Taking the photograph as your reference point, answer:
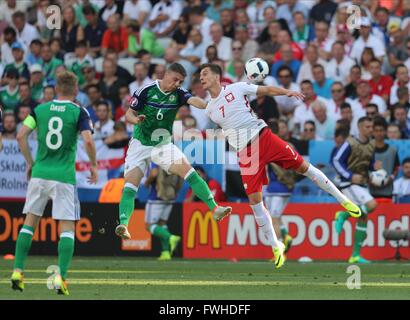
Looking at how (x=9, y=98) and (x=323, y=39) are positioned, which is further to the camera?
(x=9, y=98)

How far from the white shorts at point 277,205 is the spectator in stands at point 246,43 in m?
4.32

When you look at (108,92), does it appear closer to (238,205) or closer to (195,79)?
(195,79)

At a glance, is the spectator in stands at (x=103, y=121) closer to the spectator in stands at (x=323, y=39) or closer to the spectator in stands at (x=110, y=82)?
the spectator in stands at (x=110, y=82)

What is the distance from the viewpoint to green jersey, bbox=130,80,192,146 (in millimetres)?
17469

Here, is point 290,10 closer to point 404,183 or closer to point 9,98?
point 404,183

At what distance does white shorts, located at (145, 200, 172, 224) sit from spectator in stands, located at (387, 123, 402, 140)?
4.35 metres

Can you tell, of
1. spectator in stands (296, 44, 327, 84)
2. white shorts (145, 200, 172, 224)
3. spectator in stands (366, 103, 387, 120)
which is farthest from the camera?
spectator in stands (296, 44, 327, 84)

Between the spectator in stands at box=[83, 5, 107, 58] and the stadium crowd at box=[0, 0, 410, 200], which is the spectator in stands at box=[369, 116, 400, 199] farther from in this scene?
the spectator in stands at box=[83, 5, 107, 58]

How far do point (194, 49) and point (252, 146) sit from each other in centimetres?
916

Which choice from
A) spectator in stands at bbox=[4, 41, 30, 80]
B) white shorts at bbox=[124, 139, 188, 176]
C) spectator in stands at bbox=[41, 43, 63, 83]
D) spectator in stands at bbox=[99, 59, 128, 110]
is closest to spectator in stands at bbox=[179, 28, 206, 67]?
spectator in stands at bbox=[99, 59, 128, 110]

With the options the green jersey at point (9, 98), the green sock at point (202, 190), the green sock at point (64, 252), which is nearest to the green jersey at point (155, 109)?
the green sock at point (202, 190)

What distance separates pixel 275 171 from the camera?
22.3 metres

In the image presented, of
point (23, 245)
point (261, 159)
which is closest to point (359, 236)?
point (261, 159)

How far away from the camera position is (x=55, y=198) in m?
13.8
